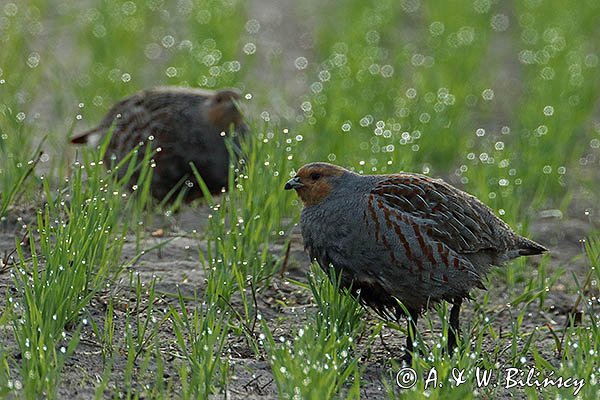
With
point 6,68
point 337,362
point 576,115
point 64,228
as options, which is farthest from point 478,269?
point 6,68

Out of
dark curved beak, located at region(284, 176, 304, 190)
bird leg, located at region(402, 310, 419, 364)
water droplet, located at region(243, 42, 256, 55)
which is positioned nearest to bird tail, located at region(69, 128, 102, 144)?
dark curved beak, located at region(284, 176, 304, 190)

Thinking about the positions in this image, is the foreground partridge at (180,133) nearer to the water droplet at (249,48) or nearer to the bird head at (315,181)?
the bird head at (315,181)

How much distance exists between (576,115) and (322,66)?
196 cm

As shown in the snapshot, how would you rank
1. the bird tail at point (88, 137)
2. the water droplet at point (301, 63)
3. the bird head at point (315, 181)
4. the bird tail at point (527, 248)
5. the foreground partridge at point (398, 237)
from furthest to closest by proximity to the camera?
the water droplet at point (301, 63) → the bird tail at point (88, 137) → the bird tail at point (527, 248) → the bird head at point (315, 181) → the foreground partridge at point (398, 237)

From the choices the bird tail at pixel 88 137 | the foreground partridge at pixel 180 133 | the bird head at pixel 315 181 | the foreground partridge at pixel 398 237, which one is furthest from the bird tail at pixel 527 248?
the bird tail at pixel 88 137

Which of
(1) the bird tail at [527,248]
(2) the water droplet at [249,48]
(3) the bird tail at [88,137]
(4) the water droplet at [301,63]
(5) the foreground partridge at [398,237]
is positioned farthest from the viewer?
(4) the water droplet at [301,63]

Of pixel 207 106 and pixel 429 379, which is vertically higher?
pixel 207 106

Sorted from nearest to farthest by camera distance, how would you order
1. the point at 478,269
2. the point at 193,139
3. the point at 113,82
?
the point at 478,269 → the point at 193,139 → the point at 113,82

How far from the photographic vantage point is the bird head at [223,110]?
Result: 18.0ft

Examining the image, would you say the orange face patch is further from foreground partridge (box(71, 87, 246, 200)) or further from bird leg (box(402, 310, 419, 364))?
foreground partridge (box(71, 87, 246, 200))

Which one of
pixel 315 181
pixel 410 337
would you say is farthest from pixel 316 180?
pixel 410 337

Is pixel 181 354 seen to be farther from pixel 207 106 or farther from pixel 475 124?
pixel 475 124

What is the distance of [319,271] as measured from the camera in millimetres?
4023

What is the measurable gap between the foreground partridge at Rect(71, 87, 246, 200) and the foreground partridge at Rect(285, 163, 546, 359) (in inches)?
63.6
